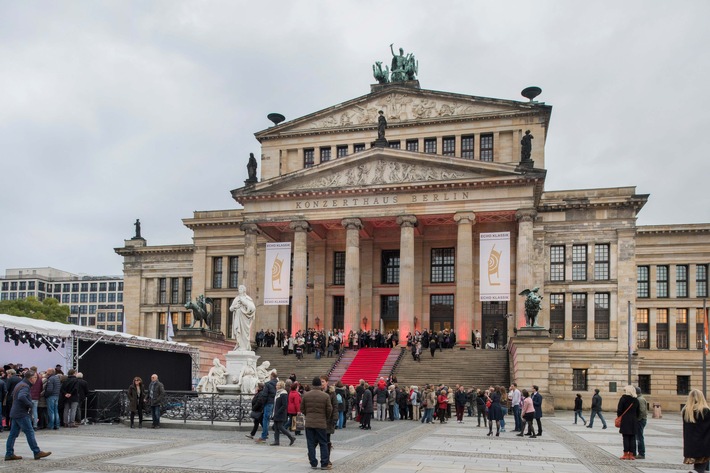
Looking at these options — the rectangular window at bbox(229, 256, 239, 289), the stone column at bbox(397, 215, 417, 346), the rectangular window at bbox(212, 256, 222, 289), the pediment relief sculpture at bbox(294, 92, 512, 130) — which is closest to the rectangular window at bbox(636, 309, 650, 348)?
the pediment relief sculpture at bbox(294, 92, 512, 130)

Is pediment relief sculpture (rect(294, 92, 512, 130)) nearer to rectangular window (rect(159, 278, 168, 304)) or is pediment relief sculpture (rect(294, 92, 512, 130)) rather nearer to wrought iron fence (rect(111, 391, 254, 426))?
rectangular window (rect(159, 278, 168, 304))

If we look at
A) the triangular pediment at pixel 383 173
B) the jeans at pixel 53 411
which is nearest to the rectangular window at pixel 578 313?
the triangular pediment at pixel 383 173

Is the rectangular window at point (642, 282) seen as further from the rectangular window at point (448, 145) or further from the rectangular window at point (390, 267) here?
the rectangular window at point (390, 267)

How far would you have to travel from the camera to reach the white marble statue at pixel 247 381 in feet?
87.4

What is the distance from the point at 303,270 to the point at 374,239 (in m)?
6.96

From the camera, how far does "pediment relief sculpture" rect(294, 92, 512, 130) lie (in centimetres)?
5588

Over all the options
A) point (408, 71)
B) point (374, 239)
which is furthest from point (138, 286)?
point (408, 71)

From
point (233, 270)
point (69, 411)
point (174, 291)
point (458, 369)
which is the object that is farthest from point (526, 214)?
point (174, 291)

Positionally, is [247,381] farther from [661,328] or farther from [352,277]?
[661,328]

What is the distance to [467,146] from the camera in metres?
56.0

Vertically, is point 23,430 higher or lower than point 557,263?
lower

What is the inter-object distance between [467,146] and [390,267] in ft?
36.2

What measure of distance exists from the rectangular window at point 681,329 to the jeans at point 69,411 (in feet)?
163

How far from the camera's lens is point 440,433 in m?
25.8
